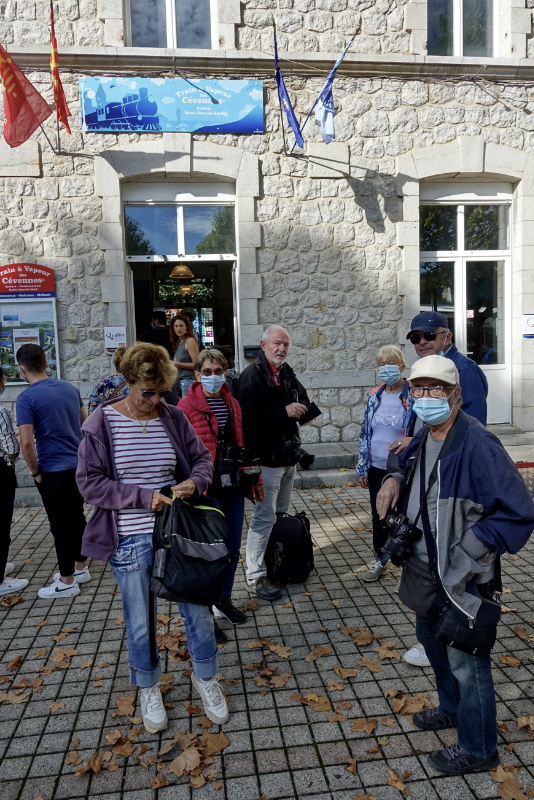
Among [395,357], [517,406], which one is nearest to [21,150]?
[395,357]

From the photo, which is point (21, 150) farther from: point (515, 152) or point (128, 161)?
point (515, 152)

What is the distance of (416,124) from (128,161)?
4180 mm

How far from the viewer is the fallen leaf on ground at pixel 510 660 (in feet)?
11.2

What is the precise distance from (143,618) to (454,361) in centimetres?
236

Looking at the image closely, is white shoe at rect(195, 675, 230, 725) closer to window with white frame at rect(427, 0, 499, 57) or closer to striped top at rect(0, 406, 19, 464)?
striped top at rect(0, 406, 19, 464)

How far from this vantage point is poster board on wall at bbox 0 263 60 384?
315 inches

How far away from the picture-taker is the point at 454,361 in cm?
369

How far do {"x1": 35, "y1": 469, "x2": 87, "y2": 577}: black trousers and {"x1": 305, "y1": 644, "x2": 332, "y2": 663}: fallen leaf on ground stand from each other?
197cm

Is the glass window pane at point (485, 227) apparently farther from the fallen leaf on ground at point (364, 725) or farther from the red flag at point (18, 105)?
the fallen leaf on ground at point (364, 725)

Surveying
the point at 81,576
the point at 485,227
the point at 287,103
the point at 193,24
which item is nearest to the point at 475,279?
the point at 485,227

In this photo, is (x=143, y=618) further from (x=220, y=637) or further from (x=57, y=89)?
(x=57, y=89)

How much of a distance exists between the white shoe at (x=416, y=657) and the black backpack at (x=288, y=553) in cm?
122

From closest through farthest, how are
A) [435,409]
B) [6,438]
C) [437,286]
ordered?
[435,409] < [6,438] < [437,286]

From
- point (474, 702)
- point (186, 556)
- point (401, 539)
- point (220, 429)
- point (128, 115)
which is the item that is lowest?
point (474, 702)
